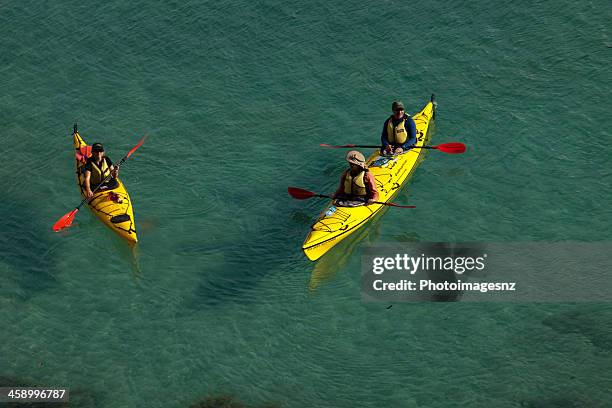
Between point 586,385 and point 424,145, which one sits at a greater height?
point 424,145

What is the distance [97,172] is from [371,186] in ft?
21.5

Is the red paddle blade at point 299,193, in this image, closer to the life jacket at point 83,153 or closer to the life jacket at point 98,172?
the life jacket at point 98,172

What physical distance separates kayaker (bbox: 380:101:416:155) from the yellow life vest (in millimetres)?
2125

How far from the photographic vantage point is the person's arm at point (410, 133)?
892 inches

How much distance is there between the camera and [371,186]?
2075 centimetres

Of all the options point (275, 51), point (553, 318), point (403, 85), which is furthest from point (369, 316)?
point (275, 51)

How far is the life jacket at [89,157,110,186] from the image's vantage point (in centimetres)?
2156

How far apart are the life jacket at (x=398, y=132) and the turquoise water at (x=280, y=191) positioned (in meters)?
1.24

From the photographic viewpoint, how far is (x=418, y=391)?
18.0 meters

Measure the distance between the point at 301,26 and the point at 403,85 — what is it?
14.4 feet

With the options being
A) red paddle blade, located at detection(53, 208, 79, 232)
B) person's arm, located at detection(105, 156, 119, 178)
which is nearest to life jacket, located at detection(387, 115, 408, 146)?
person's arm, located at detection(105, 156, 119, 178)

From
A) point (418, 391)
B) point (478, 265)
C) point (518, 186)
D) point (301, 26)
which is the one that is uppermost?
point (301, 26)

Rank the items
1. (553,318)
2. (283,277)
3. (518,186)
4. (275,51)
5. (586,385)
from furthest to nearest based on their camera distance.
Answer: (275,51) → (518,186) → (283,277) → (553,318) → (586,385)

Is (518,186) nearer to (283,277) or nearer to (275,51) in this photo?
(283,277)
